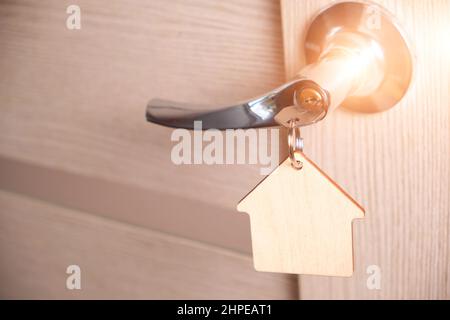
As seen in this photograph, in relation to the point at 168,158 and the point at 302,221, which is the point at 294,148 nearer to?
the point at 302,221

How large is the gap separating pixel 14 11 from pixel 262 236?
27 cm

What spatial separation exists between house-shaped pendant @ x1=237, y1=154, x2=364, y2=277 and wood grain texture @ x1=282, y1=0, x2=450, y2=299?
0.05 metres

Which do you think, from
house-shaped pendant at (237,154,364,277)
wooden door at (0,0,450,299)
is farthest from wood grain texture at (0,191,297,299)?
house-shaped pendant at (237,154,364,277)

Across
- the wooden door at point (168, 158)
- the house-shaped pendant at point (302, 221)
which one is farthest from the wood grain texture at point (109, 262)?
the house-shaped pendant at point (302, 221)

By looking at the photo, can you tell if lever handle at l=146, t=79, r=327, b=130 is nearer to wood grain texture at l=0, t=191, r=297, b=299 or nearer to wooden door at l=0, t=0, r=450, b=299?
wooden door at l=0, t=0, r=450, b=299

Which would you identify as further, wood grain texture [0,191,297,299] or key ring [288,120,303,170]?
wood grain texture [0,191,297,299]

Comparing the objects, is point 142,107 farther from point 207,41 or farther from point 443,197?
point 443,197

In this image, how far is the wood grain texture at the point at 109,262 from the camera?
1.31ft

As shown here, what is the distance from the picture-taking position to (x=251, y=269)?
389 mm

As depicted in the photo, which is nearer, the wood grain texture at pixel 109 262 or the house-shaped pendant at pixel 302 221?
the house-shaped pendant at pixel 302 221

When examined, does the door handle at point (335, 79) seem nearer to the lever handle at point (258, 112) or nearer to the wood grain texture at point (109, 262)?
the lever handle at point (258, 112)

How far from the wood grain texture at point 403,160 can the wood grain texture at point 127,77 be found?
0.05m

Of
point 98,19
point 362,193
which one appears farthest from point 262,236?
point 98,19

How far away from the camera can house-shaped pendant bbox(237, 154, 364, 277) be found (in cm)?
25
